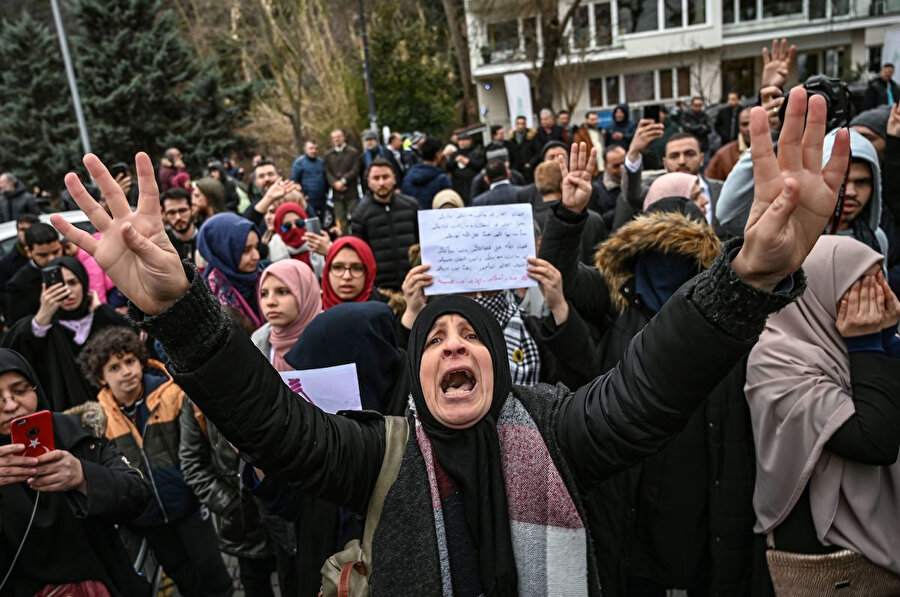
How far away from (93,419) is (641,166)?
12.4 ft

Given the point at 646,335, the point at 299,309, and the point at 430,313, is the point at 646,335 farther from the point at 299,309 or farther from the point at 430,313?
the point at 299,309

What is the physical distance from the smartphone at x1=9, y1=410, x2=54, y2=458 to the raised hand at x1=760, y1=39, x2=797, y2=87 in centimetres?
393

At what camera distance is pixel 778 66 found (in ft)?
13.6

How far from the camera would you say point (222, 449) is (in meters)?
3.30

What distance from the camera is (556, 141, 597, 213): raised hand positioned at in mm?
3129

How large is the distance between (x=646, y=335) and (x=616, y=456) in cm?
34

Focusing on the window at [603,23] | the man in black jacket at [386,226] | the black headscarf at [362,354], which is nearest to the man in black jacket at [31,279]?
the man in black jacket at [386,226]

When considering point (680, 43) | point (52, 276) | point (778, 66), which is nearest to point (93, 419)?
point (52, 276)

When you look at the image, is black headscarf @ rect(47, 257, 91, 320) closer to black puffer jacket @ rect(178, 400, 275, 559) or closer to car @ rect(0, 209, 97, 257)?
black puffer jacket @ rect(178, 400, 275, 559)

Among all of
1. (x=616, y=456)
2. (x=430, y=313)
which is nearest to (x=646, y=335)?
(x=616, y=456)

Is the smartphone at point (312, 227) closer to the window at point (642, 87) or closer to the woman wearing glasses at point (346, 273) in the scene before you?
the woman wearing glasses at point (346, 273)

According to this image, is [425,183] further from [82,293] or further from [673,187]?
[673,187]

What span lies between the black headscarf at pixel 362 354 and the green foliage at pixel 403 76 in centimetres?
2254

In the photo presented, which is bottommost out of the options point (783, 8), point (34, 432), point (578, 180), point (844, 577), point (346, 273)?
point (844, 577)
